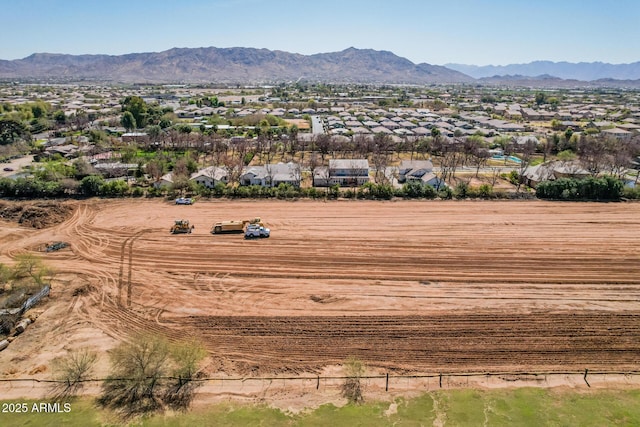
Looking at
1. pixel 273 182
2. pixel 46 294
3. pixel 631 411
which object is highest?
pixel 273 182

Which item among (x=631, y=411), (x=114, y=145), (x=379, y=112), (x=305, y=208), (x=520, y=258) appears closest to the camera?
(x=631, y=411)

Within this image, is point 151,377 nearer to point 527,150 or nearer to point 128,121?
point 527,150

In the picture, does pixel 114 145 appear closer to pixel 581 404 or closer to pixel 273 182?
pixel 273 182

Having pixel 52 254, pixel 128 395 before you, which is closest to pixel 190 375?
pixel 128 395

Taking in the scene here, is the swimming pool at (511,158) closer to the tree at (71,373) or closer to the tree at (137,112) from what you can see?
the tree at (71,373)

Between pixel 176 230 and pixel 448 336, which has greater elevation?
pixel 176 230

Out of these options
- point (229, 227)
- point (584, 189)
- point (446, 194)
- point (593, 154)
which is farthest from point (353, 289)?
point (593, 154)
